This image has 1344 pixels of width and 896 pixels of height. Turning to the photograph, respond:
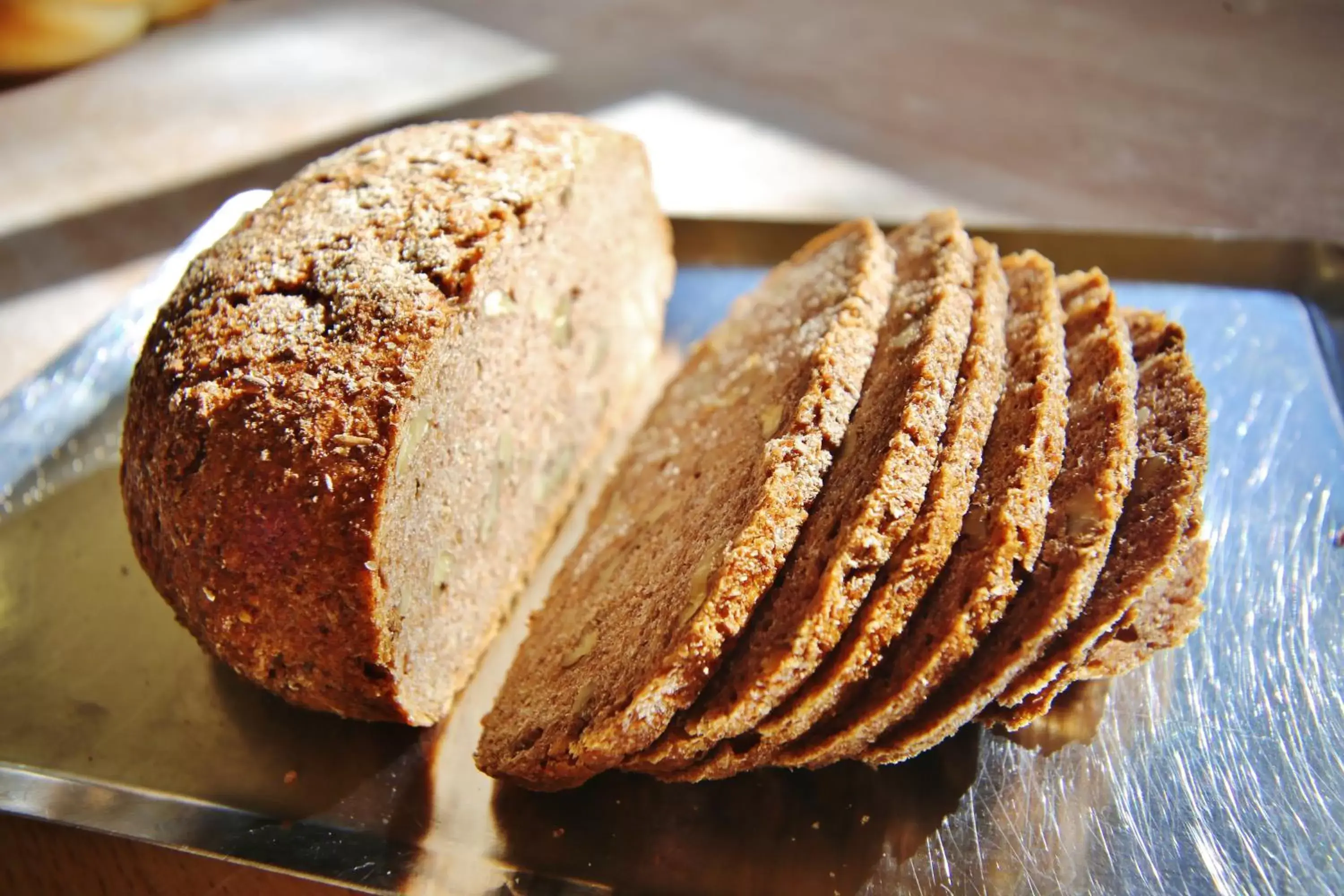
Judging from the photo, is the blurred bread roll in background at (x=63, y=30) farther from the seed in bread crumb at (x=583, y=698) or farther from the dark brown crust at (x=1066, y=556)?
the dark brown crust at (x=1066, y=556)

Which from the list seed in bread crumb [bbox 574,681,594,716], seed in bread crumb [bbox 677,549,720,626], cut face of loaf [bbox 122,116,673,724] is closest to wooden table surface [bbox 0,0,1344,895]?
cut face of loaf [bbox 122,116,673,724]

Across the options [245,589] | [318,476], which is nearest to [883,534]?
[318,476]

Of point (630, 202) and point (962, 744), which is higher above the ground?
point (630, 202)

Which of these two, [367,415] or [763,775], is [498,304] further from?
[763,775]

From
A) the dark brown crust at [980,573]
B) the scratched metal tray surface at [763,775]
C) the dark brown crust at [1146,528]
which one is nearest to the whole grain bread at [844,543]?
the dark brown crust at [980,573]

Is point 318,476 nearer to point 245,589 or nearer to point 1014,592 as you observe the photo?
point 245,589
